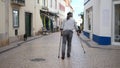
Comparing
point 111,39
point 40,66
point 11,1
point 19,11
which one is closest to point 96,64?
point 40,66

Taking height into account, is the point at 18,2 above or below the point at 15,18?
above

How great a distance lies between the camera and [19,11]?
82.0 ft

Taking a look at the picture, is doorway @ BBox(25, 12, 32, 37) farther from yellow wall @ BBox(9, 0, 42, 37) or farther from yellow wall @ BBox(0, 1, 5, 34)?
yellow wall @ BBox(0, 1, 5, 34)

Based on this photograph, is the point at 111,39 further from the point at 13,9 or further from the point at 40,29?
the point at 40,29

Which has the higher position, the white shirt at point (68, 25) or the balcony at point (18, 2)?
the balcony at point (18, 2)

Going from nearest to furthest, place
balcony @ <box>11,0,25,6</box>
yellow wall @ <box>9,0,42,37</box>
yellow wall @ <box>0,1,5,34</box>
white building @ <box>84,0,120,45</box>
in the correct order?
yellow wall @ <box>0,1,5,34</box>
white building @ <box>84,0,120,45</box>
balcony @ <box>11,0,25,6</box>
yellow wall @ <box>9,0,42,37</box>

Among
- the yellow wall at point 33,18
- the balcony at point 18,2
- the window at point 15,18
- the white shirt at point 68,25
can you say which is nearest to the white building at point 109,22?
the white shirt at point 68,25

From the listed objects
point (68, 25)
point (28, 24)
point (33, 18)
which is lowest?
point (28, 24)

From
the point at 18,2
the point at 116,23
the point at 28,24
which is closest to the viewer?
the point at 116,23

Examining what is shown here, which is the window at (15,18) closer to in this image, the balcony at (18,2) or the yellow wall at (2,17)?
the balcony at (18,2)

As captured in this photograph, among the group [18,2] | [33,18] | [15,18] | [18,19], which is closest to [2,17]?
[18,2]

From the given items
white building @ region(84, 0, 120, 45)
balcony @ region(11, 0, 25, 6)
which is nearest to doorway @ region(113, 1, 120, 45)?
white building @ region(84, 0, 120, 45)

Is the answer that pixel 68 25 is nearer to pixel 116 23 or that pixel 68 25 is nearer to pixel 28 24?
pixel 116 23

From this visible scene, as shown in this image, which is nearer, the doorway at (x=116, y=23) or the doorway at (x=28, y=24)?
the doorway at (x=116, y=23)
